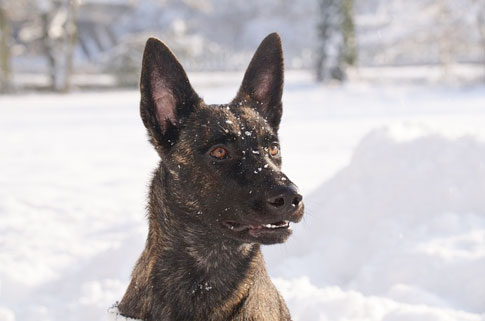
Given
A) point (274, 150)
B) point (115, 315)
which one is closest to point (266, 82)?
point (274, 150)

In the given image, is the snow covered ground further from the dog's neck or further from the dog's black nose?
the dog's black nose

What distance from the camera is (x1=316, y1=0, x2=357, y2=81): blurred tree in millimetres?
28766

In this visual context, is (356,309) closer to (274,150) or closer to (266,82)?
(274,150)

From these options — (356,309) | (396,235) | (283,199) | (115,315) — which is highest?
(396,235)

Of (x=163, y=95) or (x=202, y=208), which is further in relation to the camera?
(x=163, y=95)

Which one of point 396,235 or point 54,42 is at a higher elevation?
point 54,42

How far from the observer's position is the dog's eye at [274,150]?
3348 mm

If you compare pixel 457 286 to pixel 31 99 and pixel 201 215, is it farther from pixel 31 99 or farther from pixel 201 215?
pixel 31 99

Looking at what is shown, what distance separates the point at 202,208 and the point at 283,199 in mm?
576

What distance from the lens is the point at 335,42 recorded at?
1156 inches

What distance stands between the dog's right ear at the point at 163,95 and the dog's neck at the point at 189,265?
266mm

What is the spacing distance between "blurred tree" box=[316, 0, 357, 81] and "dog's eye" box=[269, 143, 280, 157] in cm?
2643

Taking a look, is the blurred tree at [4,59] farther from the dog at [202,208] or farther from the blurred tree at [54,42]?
the dog at [202,208]

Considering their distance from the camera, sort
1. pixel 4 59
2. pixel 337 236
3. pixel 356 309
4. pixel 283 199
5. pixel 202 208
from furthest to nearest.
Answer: pixel 4 59 → pixel 337 236 → pixel 356 309 → pixel 202 208 → pixel 283 199
